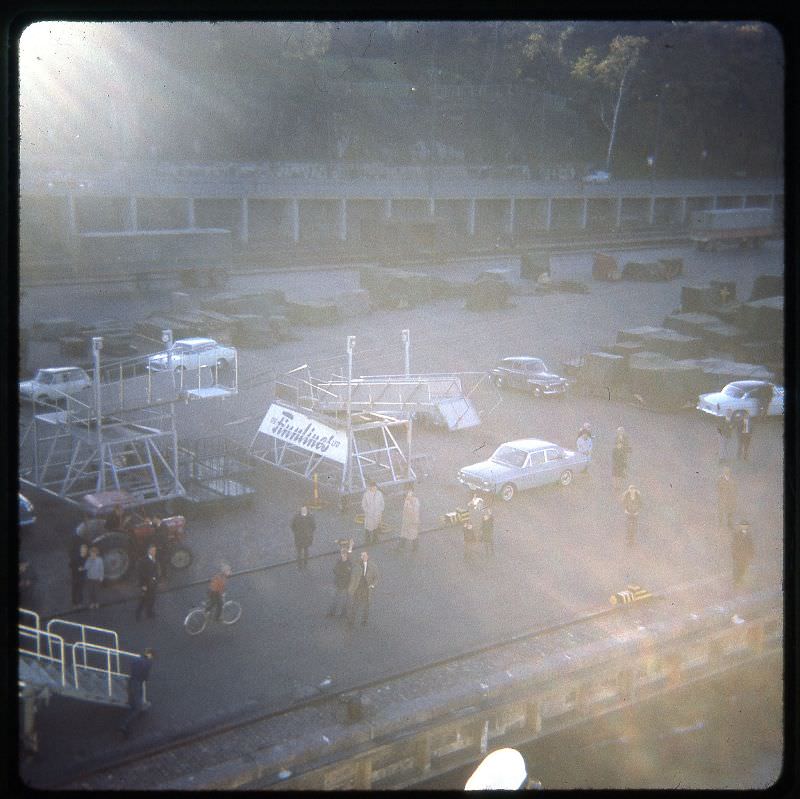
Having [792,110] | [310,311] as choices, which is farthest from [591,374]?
[792,110]

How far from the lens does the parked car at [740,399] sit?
10.9 metres

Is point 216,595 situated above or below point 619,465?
below

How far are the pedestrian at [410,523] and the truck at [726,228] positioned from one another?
29.3 ft

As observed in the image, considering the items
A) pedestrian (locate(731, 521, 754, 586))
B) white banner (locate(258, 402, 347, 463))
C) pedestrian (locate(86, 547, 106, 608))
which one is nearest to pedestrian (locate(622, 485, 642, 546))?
pedestrian (locate(731, 521, 754, 586))

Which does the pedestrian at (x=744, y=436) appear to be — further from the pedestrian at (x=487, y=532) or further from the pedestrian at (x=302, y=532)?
the pedestrian at (x=302, y=532)

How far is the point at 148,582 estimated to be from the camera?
580 cm

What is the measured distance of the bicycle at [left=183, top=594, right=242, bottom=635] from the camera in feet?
18.8

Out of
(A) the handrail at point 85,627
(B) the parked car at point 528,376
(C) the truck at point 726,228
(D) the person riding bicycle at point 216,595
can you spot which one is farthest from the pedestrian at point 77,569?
(C) the truck at point 726,228

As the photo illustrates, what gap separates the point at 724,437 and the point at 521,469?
3150mm

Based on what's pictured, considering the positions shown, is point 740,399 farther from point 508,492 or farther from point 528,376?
point 508,492

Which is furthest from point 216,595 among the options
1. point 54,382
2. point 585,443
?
point 54,382

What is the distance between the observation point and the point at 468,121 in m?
19.4

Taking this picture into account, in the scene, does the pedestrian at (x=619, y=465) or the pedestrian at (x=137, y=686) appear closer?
the pedestrian at (x=137, y=686)

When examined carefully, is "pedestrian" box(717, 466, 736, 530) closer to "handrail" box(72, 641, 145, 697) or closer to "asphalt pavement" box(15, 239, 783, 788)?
"asphalt pavement" box(15, 239, 783, 788)
